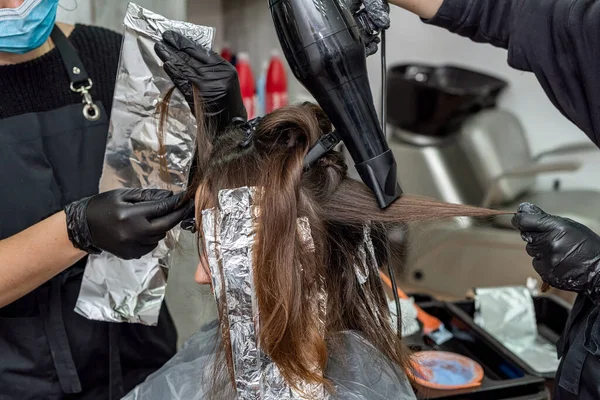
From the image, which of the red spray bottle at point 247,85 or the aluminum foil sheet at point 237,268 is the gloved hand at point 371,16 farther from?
the red spray bottle at point 247,85

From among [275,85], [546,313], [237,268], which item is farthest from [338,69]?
[275,85]

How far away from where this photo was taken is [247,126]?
3.81 feet

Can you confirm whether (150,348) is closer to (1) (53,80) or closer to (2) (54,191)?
(2) (54,191)

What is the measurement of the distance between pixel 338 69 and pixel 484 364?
3.17 ft

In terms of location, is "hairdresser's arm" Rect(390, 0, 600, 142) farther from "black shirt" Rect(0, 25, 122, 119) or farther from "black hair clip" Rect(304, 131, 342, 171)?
"black shirt" Rect(0, 25, 122, 119)

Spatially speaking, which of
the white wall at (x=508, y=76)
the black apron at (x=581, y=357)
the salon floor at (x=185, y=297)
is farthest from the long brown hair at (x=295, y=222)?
the white wall at (x=508, y=76)

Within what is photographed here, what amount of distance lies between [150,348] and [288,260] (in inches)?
24.6

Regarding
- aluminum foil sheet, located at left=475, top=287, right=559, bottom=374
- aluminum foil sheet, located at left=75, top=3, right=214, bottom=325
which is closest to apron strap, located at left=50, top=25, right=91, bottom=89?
aluminum foil sheet, located at left=75, top=3, right=214, bottom=325

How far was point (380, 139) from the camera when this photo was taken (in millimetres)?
1003

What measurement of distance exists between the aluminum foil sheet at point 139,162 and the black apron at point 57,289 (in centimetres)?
6

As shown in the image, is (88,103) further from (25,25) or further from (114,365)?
(114,365)

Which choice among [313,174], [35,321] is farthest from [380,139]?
[35,321]

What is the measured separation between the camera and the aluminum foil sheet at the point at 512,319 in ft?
5.55

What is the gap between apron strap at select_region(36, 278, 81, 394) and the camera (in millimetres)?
1286
